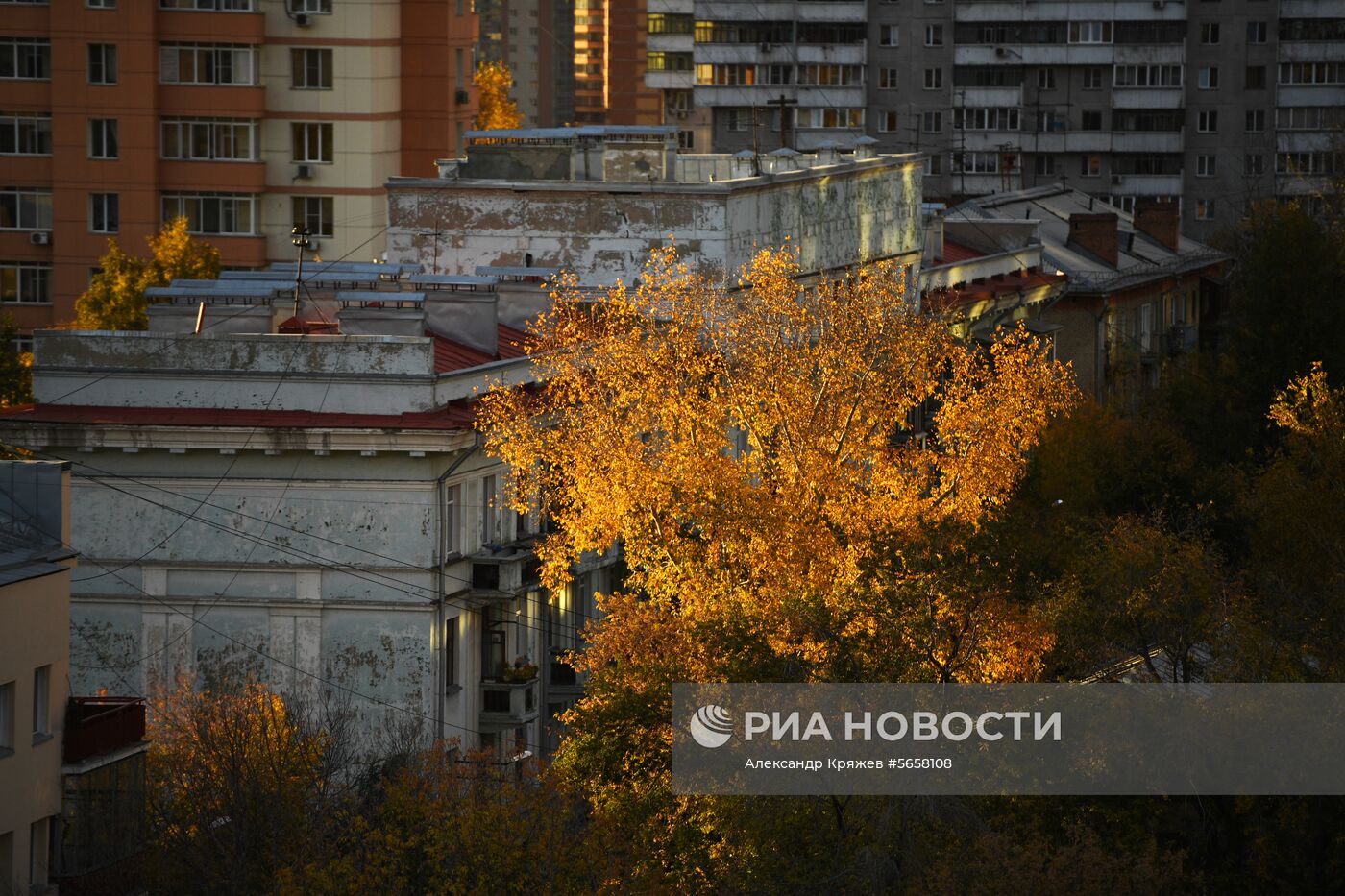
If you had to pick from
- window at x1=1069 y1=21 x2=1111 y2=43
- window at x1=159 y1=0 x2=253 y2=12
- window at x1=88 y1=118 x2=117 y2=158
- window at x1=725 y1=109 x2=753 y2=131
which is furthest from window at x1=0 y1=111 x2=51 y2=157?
window at x1=1069 y1=21 x2=1111 y2=43

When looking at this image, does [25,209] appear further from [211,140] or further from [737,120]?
[737,120]

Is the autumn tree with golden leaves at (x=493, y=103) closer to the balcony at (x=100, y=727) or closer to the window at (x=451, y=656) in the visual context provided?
the window at (x=451, y=656)

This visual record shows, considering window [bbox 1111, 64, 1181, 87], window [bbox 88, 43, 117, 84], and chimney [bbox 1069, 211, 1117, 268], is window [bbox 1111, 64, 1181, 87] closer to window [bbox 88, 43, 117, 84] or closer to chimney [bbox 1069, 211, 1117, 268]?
chimney [bbox 1069, 211, 1117, 268]

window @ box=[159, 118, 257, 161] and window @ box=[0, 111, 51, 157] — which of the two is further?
window @ box=[159, 118, 257, 161]

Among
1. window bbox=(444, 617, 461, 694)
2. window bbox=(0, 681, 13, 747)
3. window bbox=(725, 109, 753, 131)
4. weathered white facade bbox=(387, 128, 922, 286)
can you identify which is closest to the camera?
window bbox=(0, 681, 13, 747)

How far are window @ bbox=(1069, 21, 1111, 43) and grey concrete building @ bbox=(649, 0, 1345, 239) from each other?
96 mm

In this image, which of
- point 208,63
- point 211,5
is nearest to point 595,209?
point 208,63

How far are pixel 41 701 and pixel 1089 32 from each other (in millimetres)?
104058

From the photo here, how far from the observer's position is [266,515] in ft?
148

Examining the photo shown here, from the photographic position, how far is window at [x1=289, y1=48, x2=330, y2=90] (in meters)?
82.1

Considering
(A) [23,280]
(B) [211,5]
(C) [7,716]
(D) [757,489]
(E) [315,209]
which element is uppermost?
(B) [211,5]

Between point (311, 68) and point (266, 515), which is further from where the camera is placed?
point (311, 68)

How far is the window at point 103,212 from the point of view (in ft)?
267
